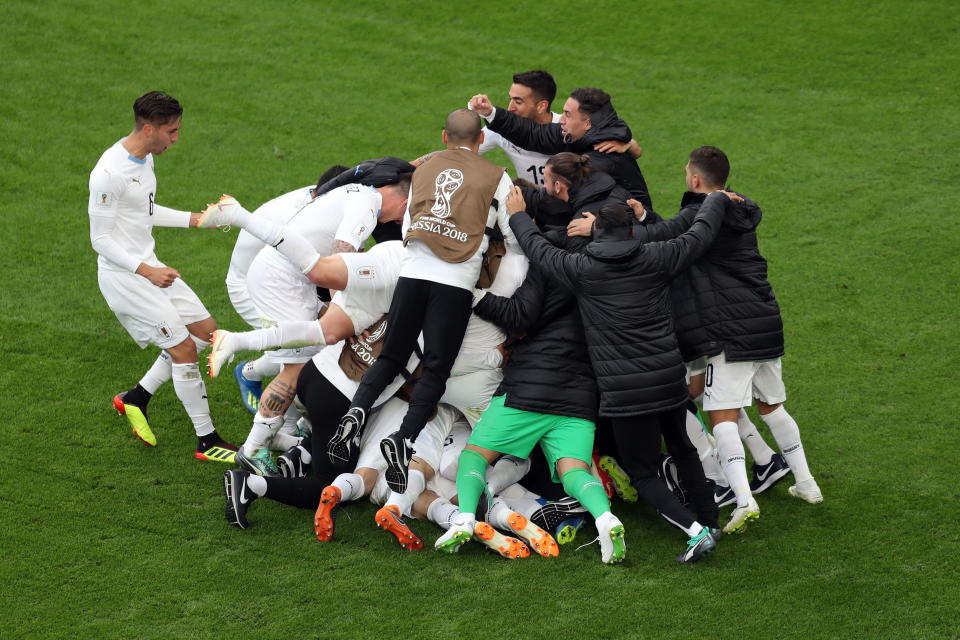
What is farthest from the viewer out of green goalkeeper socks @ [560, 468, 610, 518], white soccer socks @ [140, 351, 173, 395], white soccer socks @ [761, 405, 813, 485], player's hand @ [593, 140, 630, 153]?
white soccer socks @ [140, 351, 173, 395]

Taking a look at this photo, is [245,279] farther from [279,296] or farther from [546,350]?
[546,350]

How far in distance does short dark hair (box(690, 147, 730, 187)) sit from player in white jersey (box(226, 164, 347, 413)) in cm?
240

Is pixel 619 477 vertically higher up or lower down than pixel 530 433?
lower down

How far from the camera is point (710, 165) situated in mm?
6020

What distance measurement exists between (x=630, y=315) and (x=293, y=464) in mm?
2277

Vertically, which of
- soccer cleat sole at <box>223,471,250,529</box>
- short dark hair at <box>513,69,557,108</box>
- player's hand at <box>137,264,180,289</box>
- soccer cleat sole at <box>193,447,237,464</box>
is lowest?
soccer cleat sole at <box>193,447,237,464</box>

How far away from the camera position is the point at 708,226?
577cm

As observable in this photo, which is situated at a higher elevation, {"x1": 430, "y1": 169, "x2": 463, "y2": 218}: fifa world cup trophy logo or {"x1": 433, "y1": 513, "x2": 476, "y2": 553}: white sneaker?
{"x1": 430, "y1": 169, "x2": 463, "y2": 218}: fifa world cup trophy logo

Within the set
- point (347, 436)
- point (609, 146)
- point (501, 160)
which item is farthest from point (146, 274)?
point (501, 160)

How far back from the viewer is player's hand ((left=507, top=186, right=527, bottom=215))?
6.02 meters

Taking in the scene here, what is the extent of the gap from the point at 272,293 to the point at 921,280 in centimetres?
516

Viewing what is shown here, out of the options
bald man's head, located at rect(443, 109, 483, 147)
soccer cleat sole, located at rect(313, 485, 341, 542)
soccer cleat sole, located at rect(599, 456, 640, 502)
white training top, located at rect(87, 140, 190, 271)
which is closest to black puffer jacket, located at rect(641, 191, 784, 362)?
soccer cleat sole, located at rect(599, 456, 640, 502)

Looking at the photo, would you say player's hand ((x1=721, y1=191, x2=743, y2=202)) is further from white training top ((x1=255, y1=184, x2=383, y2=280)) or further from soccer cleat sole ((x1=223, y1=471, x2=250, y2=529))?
soccer cleat sole ((x1=223, y1=471, x2=250, y2=529))

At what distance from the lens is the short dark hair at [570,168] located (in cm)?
604
